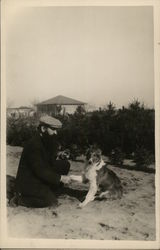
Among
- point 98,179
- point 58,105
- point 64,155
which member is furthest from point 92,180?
point 58,105

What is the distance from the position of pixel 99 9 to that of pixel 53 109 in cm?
40

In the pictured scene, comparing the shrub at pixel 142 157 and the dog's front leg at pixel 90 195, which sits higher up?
the shrub at pixel 142 157

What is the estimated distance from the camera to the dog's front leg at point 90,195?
4.30 feet

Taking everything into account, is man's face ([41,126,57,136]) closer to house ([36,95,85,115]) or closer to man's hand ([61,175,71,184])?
house ([36,95,85,115])

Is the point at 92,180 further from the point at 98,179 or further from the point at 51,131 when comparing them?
the point at 51,131

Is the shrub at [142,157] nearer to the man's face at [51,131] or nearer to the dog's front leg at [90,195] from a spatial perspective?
the dog's front leg at [90,195]

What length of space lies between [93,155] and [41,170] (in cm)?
20

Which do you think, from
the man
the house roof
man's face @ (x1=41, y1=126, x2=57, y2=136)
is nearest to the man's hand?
the man

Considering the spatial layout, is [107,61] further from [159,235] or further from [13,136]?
[159,235]

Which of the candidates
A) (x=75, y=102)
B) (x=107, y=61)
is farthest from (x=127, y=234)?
(x=107, y=61)

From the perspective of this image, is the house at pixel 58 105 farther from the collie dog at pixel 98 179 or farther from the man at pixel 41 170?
the collie dog at pixel 98 179

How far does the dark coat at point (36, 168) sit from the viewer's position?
4.33 feet

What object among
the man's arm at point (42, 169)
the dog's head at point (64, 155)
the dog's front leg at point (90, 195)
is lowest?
the dog's front leg at point (90, 195)

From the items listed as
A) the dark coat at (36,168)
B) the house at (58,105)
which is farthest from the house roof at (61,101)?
the dark coat at (36,168)
